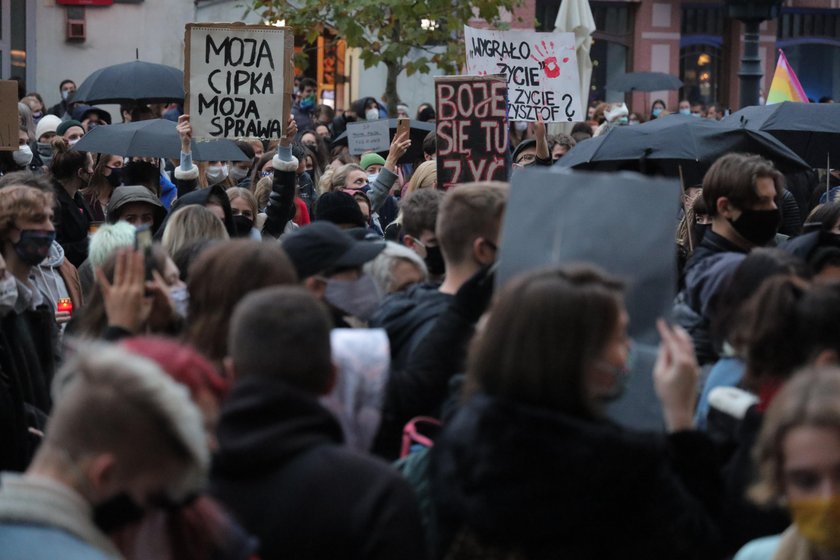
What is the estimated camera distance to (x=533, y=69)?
1044cm

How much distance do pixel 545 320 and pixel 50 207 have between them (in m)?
3.62

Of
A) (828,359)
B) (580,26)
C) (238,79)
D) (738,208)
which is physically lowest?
(828,359)

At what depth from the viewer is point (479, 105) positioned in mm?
7773

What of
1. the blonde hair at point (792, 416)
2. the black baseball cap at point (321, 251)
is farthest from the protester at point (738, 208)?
the blonde hair at point (792, 416)

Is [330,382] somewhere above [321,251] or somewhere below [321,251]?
below

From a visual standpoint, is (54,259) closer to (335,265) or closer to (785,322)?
(335,265)

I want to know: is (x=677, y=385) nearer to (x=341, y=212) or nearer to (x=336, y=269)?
(x=336, y=269)

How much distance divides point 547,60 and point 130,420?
8.25m

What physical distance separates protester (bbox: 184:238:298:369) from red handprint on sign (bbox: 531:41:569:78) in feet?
22.7

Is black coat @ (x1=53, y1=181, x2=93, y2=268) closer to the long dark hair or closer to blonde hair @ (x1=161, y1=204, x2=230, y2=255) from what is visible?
blonde hair @ (x1=161, y1=204, x2=230, y2=255)

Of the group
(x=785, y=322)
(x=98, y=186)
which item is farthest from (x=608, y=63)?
(x=785, y=322)

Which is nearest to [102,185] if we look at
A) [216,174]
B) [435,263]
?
[216,174]

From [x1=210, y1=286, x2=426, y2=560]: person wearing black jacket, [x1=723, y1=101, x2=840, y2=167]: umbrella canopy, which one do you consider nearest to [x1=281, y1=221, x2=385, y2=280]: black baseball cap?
[x1=210, y1=286, x2=426, y2=560]: person wearing black jacket

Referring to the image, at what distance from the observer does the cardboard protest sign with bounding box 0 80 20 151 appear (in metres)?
9.50
